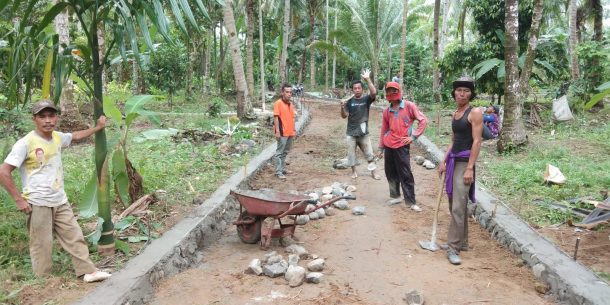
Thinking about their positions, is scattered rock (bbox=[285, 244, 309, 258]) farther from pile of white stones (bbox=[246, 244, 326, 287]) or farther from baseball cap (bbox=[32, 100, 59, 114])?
baseball cap (bbox=[32, 100, 59, 114])

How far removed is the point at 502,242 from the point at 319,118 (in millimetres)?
13069

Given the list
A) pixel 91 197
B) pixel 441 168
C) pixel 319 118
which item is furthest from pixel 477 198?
pixel 319 118

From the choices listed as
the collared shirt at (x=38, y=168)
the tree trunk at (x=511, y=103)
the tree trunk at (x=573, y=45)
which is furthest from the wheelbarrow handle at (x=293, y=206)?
the tree trunk at (x=573, y=45)

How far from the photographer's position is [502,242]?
5094mm

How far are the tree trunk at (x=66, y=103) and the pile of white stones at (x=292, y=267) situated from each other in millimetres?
7460

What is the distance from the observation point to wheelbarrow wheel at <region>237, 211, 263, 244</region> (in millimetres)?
5090

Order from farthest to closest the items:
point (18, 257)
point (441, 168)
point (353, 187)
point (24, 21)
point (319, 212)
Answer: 1. point (353, 187)
2. point (319, 212)
3. point (441, 168)
4. point (18, 257)
5. point (24, 21)

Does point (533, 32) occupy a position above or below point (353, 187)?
above

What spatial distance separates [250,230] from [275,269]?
997 mm

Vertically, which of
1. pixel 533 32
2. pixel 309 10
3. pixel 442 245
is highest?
pixel 309 10

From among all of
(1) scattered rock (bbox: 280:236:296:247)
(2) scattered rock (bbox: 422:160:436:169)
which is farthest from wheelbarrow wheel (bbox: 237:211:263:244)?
(2) scattered rock (bbox: 422:160:436:169)

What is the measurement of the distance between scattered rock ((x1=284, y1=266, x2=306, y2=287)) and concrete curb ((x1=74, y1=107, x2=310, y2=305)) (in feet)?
3.48

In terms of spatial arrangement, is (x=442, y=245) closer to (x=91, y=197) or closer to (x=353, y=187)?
(x=353, y=187)

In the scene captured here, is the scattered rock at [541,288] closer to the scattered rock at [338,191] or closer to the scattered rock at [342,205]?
the scattered rock at [342,205]
